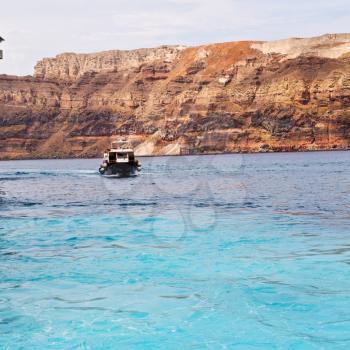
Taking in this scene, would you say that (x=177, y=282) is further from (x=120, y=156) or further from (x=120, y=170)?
(x=120, y=156)

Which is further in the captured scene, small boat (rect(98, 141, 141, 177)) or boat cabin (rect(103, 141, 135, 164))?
boat cabin (rect(103, 141, 135, 164))

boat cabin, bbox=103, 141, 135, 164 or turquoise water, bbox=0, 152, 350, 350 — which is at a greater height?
boat cabin, bbox=103, 141, 135, 164

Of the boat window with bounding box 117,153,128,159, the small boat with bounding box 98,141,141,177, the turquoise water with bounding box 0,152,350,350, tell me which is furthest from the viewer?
the boat window with bounding box 117,153,128,159

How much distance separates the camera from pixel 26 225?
33.9 meters

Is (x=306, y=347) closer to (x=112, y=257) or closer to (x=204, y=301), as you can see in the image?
(x=204, y=301)

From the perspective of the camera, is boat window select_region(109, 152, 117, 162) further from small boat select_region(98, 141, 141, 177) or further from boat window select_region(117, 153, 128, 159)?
boat window select_region(117, 153, 128, 159)

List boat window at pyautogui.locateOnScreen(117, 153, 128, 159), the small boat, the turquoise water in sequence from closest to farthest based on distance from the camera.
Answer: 1. the turquoise water
2. the small boat
3. boat window at pyautogui.locateOnScreen(117, 153, 128, 159)

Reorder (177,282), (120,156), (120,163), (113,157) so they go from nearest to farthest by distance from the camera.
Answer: (177,282) < (120,163) < (113,157) < (120,156)

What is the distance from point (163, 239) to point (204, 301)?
440 inches

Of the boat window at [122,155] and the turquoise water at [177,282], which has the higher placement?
the boat window at [122,155]

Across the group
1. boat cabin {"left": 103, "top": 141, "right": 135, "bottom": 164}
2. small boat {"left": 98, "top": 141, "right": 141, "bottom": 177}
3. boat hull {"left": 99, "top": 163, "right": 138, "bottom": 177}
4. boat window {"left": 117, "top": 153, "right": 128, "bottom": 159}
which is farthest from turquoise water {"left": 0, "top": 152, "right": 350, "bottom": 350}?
boat window {"left": 117, "top": 153, "right": 128, "bottom": 159}

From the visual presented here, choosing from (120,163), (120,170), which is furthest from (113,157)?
(120,170)

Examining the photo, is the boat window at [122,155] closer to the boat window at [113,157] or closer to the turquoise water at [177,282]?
the boat window at [113,157]

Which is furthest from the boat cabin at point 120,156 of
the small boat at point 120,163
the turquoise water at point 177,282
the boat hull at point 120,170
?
the turquoise water at point 177,282
